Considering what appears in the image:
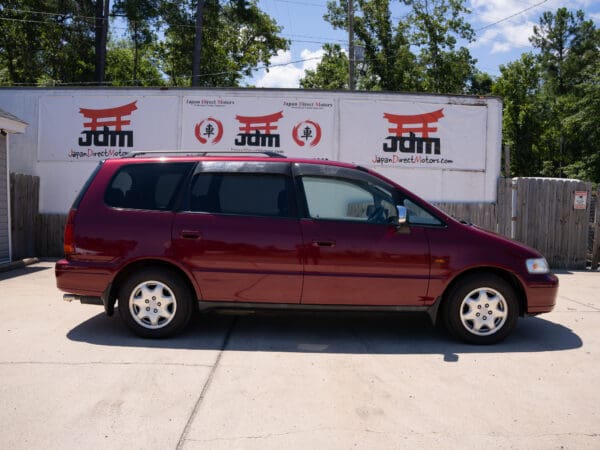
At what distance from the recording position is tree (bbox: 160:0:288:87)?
28.3 metres

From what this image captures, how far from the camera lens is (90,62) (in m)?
26.6

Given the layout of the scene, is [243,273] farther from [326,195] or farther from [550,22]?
[550,22]

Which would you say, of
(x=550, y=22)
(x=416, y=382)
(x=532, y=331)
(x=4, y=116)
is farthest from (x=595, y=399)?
(x=550, y=22)

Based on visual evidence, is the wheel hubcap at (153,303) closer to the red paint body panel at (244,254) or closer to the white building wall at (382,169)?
the red paint body panel at (244,254)

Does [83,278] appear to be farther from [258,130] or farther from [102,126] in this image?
[102,126]

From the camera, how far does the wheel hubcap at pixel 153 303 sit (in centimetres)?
495

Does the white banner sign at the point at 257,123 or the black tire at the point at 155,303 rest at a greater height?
the white banner sign at the point at 257,123

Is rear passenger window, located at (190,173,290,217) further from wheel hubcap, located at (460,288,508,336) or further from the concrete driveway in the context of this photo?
wheel hubcap, located at (460,288,508,336)

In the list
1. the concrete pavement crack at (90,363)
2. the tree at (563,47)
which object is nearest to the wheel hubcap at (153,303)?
the concrete pavement crack at (90,363)

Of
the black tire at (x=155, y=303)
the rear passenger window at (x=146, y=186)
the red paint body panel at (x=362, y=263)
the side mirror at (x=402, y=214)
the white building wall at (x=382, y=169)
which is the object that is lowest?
the black tire at (x=155, y=303)

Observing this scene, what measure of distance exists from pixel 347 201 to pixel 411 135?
619 cm

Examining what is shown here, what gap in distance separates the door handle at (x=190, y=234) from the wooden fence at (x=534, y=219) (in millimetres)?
6889

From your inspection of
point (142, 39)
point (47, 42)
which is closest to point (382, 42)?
point (142, 39)

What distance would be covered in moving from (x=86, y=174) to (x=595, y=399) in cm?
1003
